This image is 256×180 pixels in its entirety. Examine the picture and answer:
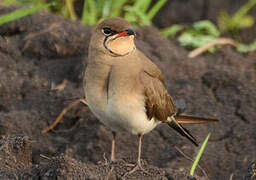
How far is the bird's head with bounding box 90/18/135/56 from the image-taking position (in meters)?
3.90

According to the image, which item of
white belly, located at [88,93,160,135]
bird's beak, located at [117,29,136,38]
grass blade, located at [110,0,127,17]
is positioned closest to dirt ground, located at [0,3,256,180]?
white belly, located at [88,93,160,135]

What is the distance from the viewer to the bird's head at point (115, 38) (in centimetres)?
390

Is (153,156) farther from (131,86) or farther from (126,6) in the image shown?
(126,6)

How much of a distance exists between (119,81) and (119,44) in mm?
289

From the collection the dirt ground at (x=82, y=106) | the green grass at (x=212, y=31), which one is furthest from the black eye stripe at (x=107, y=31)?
the green grass at (x=212, y=31)

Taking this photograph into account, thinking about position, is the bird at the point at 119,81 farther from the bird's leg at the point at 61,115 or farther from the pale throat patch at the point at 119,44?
the bird's leg at the point at 61,115

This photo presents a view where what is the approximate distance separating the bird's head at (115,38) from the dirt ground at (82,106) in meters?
0.76

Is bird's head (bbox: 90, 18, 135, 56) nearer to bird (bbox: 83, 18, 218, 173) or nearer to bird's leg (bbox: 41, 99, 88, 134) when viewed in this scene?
bird (bbox: 83, 18, 218, 173)

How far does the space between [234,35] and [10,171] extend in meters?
4.81

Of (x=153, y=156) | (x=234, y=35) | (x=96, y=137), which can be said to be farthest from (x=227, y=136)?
(x=234, y=35)

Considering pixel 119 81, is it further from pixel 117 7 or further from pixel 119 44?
pixel 117 7

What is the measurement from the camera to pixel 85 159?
472cm

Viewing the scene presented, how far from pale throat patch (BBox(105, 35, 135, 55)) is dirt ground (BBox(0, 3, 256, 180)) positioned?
752 millimetres

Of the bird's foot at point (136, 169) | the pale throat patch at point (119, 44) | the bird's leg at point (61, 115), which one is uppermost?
the pale throat patch at point (119, 44)
